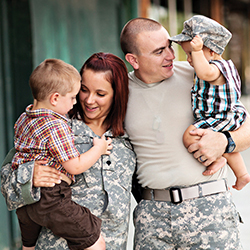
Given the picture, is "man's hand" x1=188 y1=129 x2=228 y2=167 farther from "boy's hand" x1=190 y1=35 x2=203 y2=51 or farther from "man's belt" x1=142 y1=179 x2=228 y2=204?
"boy's hand" x1=190 y1=35 x2=203 y2=51

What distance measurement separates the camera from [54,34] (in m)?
3.75

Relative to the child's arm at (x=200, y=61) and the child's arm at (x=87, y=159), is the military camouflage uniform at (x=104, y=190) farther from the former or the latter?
the child's arm at (x=200, y=61)

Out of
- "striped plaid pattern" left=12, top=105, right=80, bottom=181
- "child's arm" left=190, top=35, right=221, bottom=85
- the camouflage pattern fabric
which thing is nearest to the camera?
"striped plaid pattern" left=12, top=105, right=80, bottom=181

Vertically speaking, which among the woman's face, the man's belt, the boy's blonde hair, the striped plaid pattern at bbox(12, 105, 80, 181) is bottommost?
the man's belt

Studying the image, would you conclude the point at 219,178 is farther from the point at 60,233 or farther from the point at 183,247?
the point at 60,233

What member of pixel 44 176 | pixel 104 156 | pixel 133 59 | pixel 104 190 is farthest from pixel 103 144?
pixel 133 59

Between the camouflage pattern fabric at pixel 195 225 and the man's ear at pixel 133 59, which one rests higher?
the man's ear at pixel 133 59

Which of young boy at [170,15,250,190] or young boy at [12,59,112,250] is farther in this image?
young boy at [170,15,250,190]

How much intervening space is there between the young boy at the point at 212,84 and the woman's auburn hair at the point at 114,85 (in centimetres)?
38

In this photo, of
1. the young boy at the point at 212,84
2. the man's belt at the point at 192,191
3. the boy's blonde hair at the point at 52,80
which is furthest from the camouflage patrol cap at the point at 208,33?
the man's belt at the point at 192,191

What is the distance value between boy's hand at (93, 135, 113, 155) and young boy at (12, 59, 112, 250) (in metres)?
0.04

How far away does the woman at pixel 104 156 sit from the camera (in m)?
2.05

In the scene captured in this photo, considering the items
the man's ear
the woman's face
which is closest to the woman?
the woman's face

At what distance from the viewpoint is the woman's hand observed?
187cm
